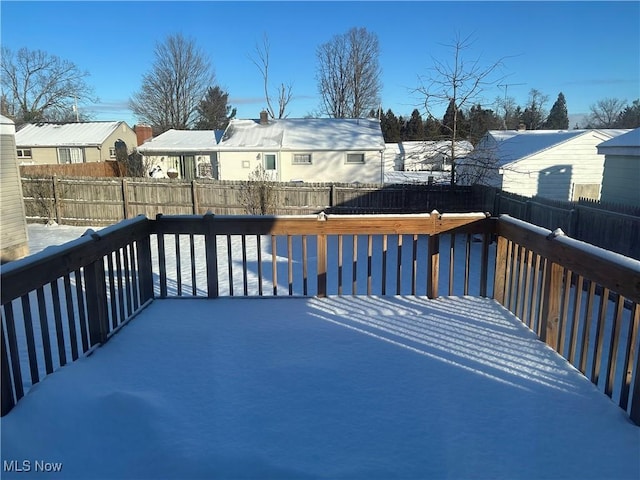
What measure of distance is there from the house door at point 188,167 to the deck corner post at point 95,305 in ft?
63.2

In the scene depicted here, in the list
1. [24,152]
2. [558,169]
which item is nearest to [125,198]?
[558,169]

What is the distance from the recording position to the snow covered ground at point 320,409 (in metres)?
2.01

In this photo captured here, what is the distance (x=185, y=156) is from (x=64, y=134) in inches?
474

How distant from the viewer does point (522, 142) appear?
1734 cm

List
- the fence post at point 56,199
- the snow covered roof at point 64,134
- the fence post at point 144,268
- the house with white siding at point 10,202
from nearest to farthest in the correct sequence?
the fence post at point 144,268, the house with white siding at point 10,202, the fence post at point 56,199, the snow covered roof at point 64,134

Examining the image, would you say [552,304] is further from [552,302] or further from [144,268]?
[144,268]

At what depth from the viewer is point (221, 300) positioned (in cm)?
457

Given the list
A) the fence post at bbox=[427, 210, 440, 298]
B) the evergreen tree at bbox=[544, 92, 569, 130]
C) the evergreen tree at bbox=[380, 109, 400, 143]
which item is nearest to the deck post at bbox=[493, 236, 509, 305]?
the fence post at bbox=[427, 210, 440, 298]

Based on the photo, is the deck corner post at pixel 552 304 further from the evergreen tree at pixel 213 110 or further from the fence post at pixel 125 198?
the evergreen tree at pixel 213 110

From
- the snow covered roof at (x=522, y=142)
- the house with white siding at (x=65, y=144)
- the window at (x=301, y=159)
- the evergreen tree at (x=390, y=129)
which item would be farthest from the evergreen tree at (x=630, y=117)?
the house with white siding at (x=65, y=144)

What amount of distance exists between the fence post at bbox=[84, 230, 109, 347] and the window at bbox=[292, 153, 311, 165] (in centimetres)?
1696

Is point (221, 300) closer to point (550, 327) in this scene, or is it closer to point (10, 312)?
point (10, 312)

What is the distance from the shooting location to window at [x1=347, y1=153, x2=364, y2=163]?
64.6 feet

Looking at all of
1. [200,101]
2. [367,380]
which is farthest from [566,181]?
[200,101]
